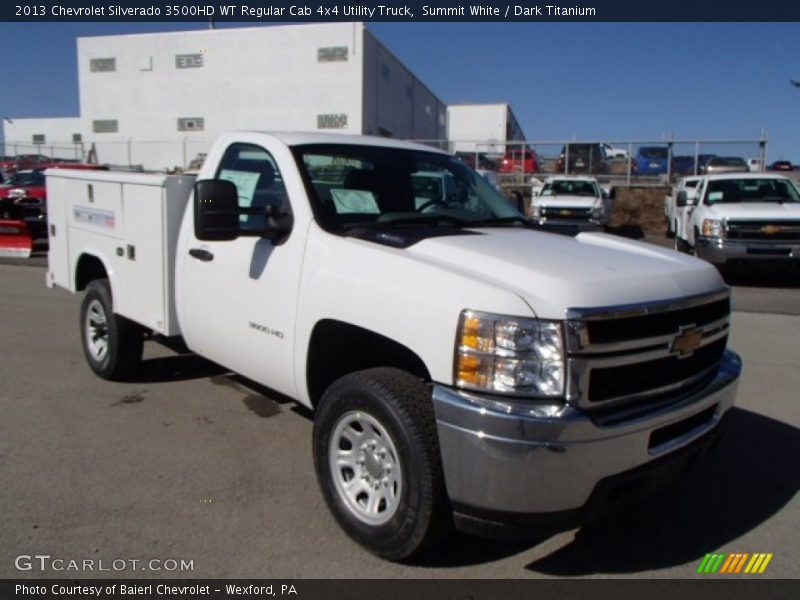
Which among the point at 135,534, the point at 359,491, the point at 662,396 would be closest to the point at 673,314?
the point at 662,396

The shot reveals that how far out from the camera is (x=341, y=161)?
13.3ft

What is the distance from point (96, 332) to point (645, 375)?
4.51 m

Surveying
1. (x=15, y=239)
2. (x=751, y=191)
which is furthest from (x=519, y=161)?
(x=15, y=239)

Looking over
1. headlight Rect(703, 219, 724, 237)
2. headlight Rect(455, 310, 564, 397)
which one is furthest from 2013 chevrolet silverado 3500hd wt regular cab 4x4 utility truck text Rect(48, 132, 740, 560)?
headlight Rect(703, 219, 724, 237)

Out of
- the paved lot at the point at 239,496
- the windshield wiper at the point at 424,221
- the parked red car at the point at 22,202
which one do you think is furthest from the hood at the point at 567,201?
the windshield wiper at the point at 424,221

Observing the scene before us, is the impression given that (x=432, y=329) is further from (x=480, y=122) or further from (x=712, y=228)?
(x=480, y=122)

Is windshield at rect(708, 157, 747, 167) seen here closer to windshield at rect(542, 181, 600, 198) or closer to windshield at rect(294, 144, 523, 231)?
windshield at rect(542, 181, 600, 198)

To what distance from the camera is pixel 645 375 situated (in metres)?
2.89

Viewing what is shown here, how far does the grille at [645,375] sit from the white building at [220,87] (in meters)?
34.6

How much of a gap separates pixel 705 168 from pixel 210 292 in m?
24.7

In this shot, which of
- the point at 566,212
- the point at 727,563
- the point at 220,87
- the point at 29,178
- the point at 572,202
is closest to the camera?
the point at 727,563

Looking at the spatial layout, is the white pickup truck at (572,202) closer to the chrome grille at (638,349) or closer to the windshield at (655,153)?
the windshield at (655,153)
